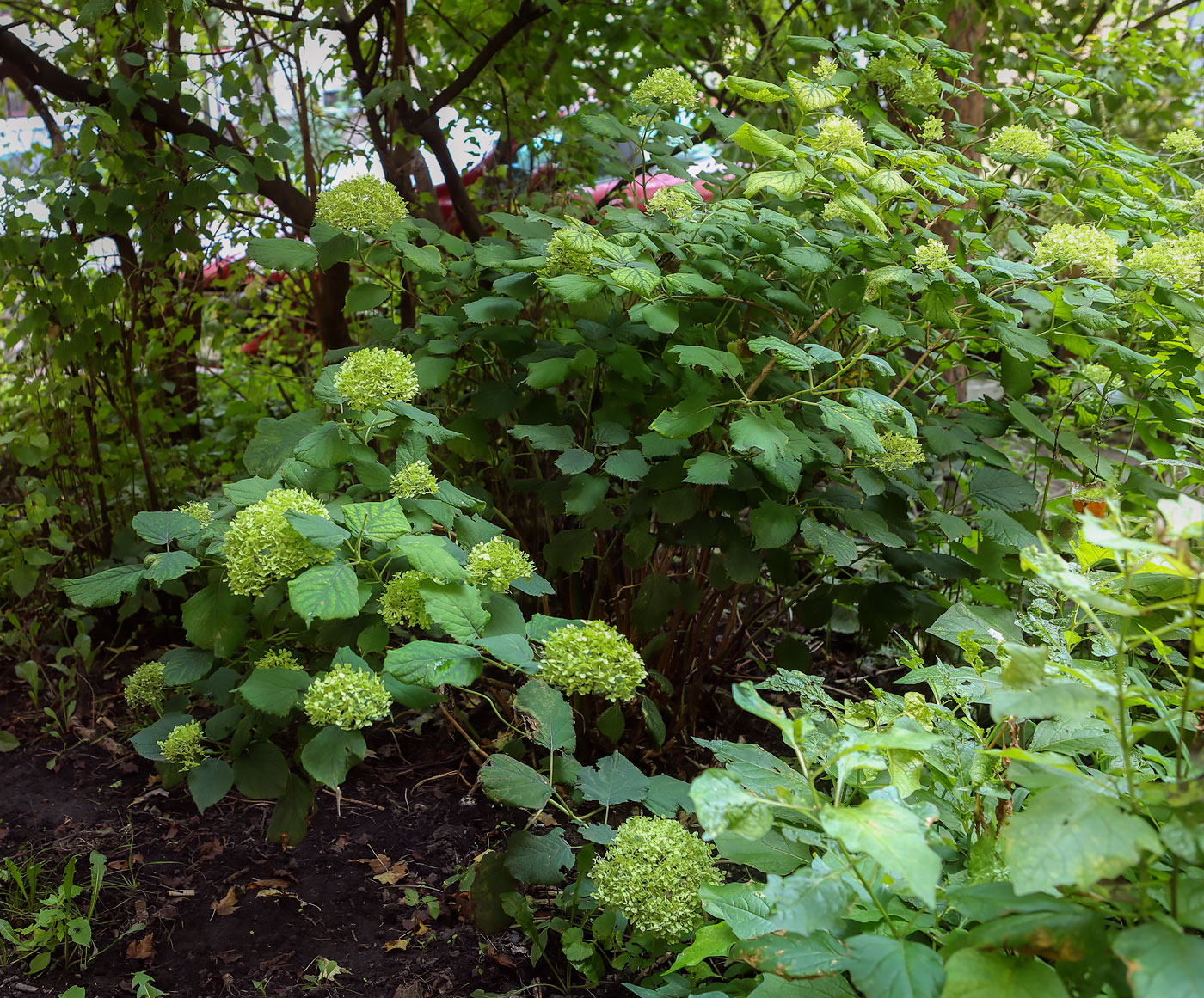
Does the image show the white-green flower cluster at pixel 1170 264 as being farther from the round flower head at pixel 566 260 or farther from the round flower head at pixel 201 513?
the round flower head at pixel 201 513

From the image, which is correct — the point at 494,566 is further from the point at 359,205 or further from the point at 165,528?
the point at 359,205

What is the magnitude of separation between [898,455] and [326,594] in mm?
1166

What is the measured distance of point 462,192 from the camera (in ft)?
9.77

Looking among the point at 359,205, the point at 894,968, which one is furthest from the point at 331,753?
the point at 359,205

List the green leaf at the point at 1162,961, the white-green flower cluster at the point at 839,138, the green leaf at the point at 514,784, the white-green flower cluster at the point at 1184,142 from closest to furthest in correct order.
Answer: the green leaf at the point at 1162,961, the green leaf at the point at 514,784, the white-green flower cluster at the point at 839,138, the white-green flower cluster at the point at 1184,142

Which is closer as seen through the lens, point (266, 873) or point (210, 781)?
point (210, 781)

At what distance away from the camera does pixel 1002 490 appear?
2043 mm

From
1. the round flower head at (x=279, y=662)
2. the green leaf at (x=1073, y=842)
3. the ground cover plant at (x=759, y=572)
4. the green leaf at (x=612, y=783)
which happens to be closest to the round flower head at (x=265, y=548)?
the ground cover plant at (x=759, y=572)

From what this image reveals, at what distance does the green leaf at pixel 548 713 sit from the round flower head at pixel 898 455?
82 centimetres

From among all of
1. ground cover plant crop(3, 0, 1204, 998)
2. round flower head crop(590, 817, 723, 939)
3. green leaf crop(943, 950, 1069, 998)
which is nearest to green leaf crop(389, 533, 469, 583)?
ground cover plant crop(3, 0, 1204, 998)

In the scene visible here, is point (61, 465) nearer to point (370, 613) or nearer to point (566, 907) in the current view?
point (370, 613)

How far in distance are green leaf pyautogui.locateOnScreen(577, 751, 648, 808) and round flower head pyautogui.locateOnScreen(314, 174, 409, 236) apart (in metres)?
1.18

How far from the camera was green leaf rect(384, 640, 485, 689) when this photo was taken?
43.4 inches

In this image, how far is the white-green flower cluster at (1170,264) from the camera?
1.69m
